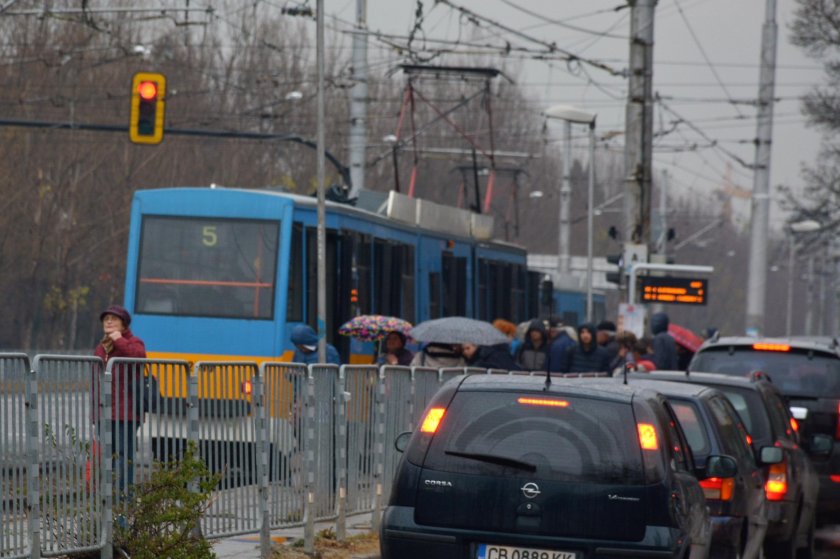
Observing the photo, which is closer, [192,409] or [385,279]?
[192,409]

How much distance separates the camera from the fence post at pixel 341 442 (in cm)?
1309

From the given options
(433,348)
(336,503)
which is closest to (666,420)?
(336,503)

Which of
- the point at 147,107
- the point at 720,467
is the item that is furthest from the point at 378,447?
the point at 147,107

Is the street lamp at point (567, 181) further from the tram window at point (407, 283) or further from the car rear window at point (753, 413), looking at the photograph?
the car rear window at point (753, 413)

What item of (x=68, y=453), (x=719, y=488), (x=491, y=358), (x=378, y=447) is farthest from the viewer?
(x=491, y=358)

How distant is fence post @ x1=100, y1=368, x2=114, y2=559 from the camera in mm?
9562

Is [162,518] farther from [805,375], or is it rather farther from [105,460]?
[805,375]

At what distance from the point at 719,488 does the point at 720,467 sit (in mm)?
716

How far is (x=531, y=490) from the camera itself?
7.96 m

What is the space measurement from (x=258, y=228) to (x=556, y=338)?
4.30 metres

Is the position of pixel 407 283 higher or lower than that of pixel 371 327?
higher

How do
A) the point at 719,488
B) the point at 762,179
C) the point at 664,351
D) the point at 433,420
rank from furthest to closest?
1. the point at 762,179
2. the point at 664,351
3. the point at 719,488
4. the point at 433,420

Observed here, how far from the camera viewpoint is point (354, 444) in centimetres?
1361

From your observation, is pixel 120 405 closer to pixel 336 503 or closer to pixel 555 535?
pixel 555 535
